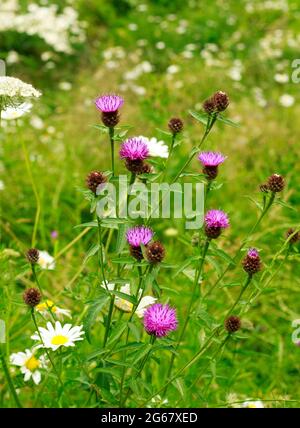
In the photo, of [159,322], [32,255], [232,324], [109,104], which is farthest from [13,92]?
[232,324]

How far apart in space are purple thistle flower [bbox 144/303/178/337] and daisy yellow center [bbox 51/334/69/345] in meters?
0.23

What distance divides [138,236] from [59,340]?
34 cm

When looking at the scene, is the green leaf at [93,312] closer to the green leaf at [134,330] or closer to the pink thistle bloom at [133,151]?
the green leaf at [134,330]

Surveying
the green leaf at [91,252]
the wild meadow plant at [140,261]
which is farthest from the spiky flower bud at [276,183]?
the green leaf at [91,252]

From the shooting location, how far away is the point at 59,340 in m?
1.38

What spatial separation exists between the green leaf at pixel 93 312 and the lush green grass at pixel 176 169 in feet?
0.26

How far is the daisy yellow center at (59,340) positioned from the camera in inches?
53.8

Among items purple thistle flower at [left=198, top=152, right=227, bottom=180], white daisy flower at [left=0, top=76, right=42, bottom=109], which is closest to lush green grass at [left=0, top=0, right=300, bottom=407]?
purple thistle flower at [left=198, top=152, right=227, bottom=180]

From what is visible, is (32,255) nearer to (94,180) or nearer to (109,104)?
(94,180)

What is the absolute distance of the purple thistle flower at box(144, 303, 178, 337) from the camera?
1217 mm
